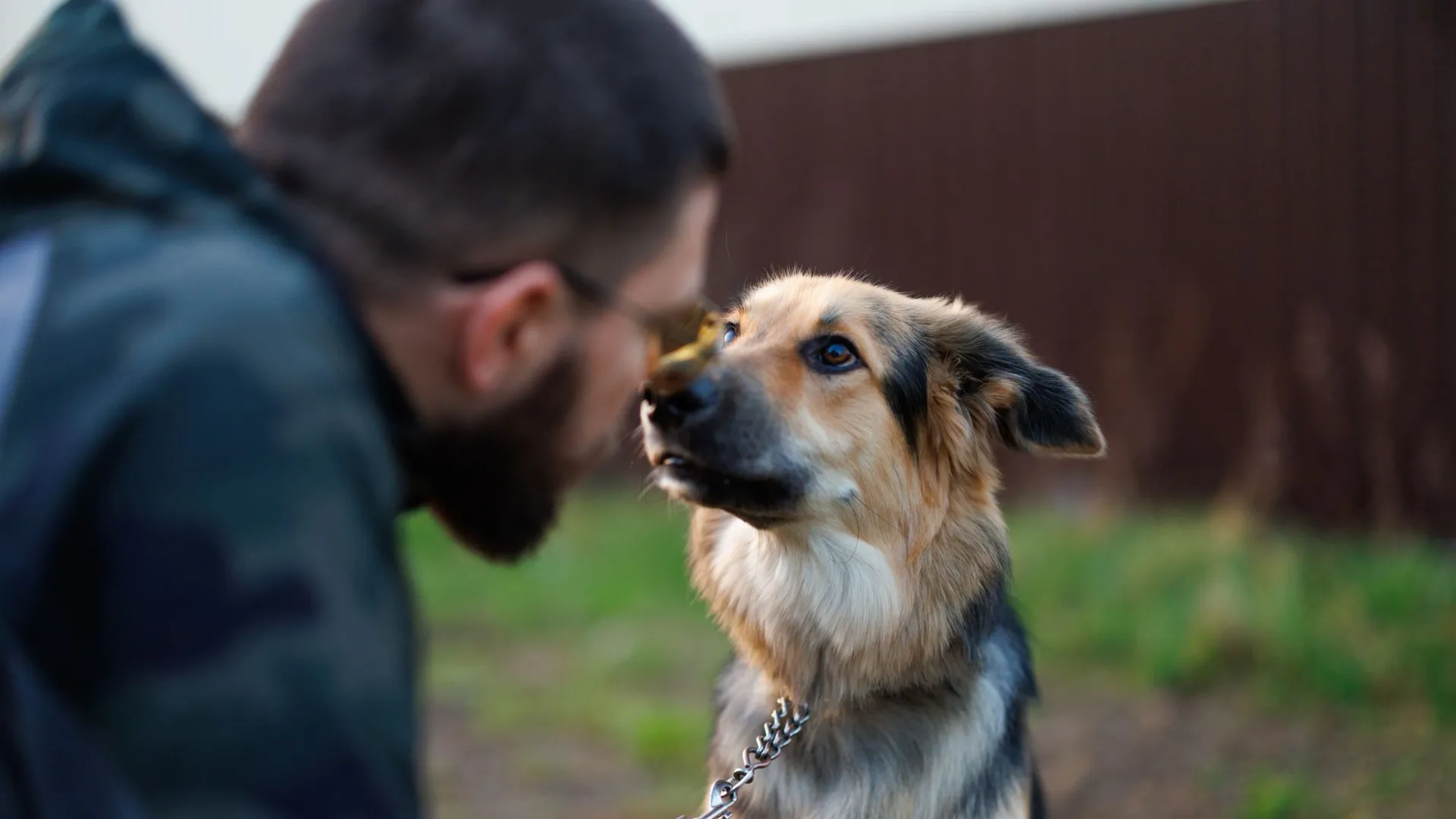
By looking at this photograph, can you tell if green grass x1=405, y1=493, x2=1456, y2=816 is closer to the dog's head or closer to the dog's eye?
the dog's head

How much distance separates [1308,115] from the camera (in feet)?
21.1

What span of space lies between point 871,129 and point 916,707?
6.03m

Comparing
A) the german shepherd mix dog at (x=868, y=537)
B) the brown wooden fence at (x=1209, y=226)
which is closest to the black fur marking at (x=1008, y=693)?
the german shepherd mix dog at (x=868, y=537)

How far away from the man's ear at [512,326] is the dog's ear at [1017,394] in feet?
4.89

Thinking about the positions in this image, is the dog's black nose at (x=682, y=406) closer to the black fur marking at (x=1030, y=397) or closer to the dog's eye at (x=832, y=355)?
the dog's eye at (x=832, y=355)

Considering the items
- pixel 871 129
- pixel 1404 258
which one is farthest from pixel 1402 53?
pixel 871 129

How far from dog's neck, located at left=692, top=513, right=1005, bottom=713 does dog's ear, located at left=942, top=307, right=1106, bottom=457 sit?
0.22m

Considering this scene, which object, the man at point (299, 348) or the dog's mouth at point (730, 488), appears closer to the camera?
the man at point (299, 348)

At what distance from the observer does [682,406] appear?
238 centimetres

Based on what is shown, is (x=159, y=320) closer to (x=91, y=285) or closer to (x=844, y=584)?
(x=91, y=285)

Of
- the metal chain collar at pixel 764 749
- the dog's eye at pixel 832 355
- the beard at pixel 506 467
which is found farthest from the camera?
the dog's eye at pixel 832 355

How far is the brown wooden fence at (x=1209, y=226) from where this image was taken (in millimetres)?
6145

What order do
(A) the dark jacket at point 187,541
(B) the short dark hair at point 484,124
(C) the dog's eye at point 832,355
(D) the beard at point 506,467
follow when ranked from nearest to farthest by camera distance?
(A) the dark jacket at point 187,541 → (B) the short dark hair at point 484,124 → (D) the beard at point 506,467 → (C) the dog's eye at point 832,355

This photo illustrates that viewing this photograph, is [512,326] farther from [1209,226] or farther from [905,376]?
[1209,226]
